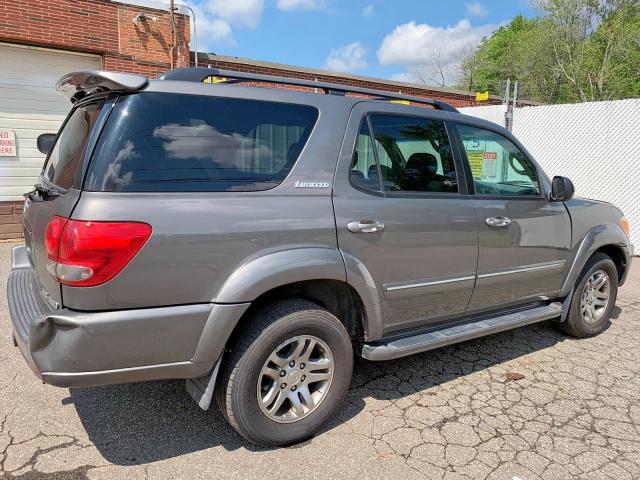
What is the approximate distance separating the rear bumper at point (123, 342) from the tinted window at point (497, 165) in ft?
7.11

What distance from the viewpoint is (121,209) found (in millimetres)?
2121

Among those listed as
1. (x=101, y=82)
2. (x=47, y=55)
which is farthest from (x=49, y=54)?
(x=101, y=82)

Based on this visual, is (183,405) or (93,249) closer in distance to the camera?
(93,249)

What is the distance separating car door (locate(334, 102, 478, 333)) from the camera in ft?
9.25

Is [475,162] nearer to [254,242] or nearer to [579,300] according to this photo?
[579,300]

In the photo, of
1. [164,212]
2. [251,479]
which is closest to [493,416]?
[251,479]

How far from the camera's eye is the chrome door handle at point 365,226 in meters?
2.74

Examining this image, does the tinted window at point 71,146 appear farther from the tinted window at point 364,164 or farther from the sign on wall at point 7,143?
the sign on wall at point 7,143

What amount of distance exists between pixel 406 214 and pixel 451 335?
95cm

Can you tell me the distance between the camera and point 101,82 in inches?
94.1

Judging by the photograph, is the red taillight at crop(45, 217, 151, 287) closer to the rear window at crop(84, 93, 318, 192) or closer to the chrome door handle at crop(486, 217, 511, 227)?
the rear window at crop(84, 93, 318, 192)

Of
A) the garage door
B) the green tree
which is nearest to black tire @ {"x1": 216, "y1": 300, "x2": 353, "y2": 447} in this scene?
the garage door

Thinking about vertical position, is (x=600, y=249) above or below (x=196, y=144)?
below

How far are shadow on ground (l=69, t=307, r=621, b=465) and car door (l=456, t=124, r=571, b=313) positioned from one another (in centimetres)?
58
